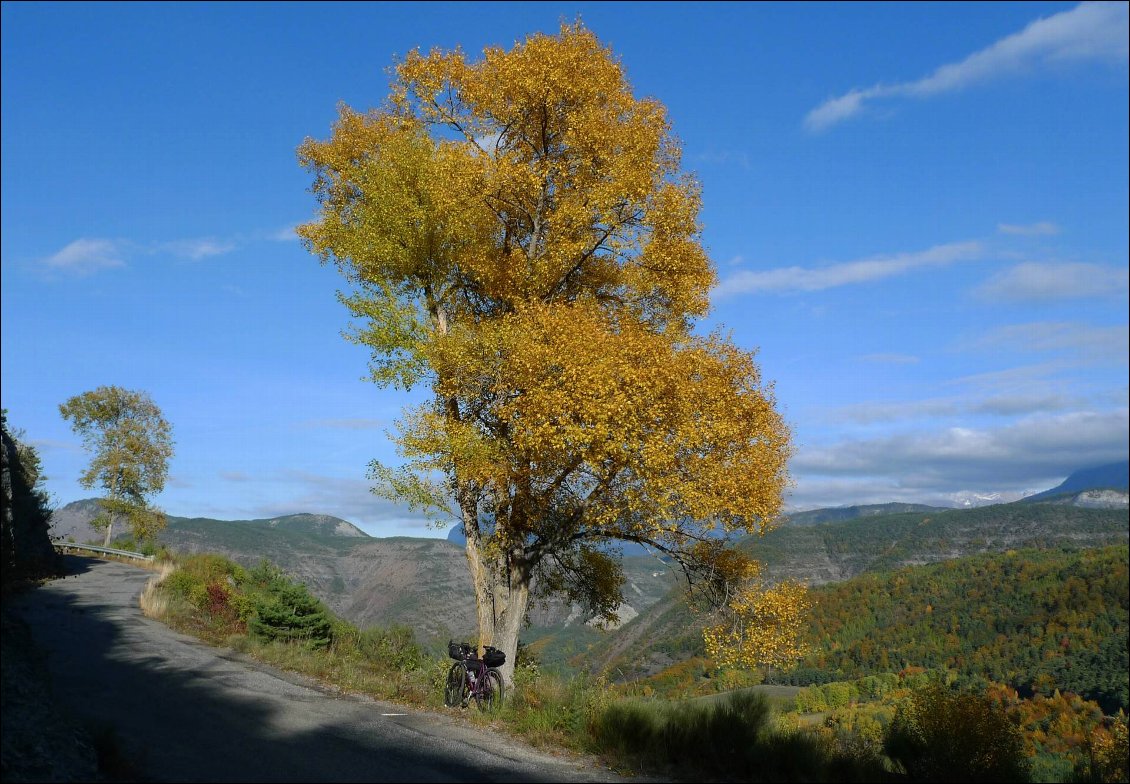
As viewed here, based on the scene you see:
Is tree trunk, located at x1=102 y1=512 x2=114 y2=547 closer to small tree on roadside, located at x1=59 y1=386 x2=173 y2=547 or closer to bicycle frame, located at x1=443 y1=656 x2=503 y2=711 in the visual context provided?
small tree on roadside, located at x1=59 y1=386 x2=173 y2=547

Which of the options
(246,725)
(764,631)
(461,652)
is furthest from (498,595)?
(246,725)

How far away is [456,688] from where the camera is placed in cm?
1566

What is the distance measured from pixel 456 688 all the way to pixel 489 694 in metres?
0.67

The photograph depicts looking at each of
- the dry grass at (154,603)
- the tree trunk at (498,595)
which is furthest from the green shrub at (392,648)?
the dry grass at (154,603)

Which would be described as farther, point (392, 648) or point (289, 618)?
point (392, 648)

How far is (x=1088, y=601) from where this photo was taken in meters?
166

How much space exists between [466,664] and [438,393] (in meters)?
6.82

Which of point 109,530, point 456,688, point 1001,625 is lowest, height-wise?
point 1001,625

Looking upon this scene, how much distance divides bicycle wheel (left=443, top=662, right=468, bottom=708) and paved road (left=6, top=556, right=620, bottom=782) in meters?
0.80

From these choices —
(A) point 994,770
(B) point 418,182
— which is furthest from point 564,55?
(A) point 994,770

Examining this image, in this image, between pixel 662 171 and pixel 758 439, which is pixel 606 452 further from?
pixel 662 171

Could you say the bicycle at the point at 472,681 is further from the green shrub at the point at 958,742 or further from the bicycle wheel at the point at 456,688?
the green shrub at the point at 958,742

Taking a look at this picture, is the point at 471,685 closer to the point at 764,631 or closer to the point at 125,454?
the point at 764,631

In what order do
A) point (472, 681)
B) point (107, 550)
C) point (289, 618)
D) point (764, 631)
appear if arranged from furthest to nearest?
point (107, 550)
point (289, 618)
point (764, 631)
point (472, 681)
